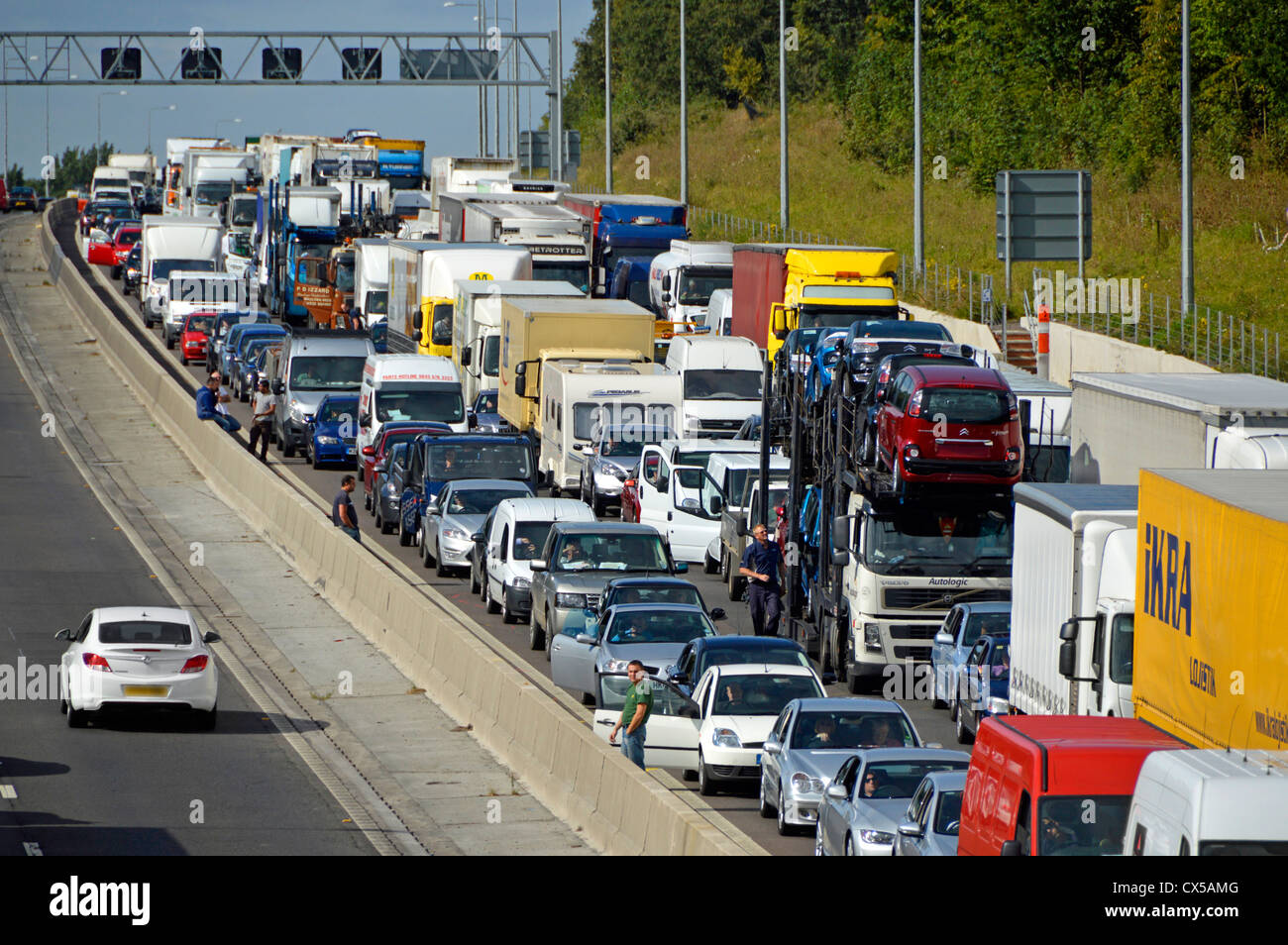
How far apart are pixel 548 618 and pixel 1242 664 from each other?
13380 mm

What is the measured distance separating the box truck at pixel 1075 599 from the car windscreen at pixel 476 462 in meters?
15.6

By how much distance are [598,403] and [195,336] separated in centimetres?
2588

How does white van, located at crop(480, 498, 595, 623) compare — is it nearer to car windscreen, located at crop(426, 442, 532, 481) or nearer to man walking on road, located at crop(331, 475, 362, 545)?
man walking on road, located at crop(331, 475, 362, 545)

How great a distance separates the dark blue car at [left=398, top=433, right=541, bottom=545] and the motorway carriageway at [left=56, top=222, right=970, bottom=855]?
0.67 m

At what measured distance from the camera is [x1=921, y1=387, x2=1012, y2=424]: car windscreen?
24.2 meters

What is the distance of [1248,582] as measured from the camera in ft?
46.0

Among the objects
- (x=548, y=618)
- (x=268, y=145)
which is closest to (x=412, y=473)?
(x=548, y=618)

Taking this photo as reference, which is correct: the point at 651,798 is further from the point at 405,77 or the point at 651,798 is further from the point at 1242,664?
the point at 405,77

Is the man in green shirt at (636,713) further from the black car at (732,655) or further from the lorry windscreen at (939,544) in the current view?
the lorry windscreen at (939,544)

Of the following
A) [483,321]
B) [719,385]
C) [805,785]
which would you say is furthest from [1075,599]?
[483,321]

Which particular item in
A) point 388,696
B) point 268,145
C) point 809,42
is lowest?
point 388,696

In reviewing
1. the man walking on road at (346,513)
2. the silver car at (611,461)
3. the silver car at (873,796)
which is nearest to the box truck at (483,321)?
the silver car at (611,461)

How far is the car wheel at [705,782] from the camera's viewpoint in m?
20.3

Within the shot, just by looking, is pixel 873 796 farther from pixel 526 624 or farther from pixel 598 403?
pixel 598 403
